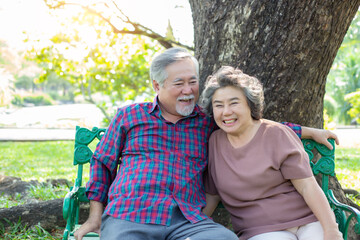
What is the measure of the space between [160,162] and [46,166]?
6.75 m

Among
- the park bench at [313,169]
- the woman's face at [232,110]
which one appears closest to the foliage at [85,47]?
the park bench at [313,169]

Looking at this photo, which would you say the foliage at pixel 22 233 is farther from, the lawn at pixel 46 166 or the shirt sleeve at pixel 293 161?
the shirt sleeve at pixel 293 161

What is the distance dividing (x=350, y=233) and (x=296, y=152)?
5.04 ft

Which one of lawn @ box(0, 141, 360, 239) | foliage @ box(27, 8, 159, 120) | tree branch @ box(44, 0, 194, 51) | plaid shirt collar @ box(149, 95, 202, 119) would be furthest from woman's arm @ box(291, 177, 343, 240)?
foliage @ box(27, 8, 159, 120)

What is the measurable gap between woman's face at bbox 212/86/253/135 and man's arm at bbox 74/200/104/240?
106 cm

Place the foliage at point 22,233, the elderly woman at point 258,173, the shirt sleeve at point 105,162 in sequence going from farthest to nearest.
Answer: the foliage at point 22,233 → the shirt sleeve at point 105,162 → the elderly woman at point 258,173

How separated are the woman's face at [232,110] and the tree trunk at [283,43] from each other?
615 mm

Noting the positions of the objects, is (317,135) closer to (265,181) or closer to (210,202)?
(265,181)

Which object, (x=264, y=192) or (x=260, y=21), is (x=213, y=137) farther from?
(x=260, y=21)

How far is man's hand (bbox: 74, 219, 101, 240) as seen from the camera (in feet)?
8.99

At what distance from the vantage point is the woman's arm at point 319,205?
2568 millimetres

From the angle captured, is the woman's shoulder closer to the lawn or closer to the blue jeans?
the blue jeans

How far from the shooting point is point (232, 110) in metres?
2.81

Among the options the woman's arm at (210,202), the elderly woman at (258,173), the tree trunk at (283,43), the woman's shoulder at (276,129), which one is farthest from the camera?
the tree trunk at (283,43)
